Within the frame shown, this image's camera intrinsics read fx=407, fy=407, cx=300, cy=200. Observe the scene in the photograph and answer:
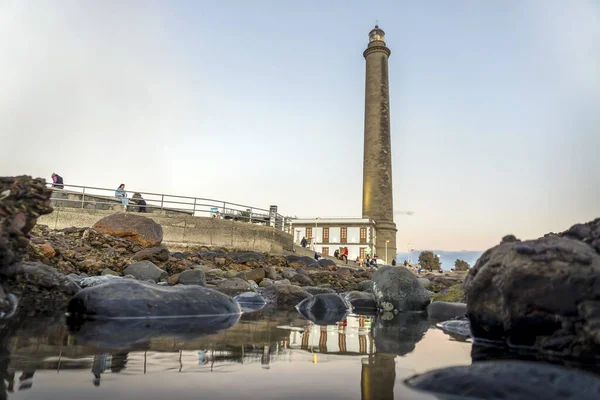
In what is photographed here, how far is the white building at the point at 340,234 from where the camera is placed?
46506 millimetres

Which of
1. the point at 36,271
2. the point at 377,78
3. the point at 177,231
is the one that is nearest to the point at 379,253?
the point at 377,78

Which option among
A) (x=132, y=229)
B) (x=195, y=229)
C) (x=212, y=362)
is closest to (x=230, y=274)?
(x=132, y=229)

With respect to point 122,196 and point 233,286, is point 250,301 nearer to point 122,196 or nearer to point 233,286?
point 233,286

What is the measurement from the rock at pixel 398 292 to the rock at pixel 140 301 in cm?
307

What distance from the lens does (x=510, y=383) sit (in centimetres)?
157

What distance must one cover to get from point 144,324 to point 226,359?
1.57m

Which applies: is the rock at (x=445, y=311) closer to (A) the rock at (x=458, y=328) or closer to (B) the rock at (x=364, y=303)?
(B) the rock at (x=364, y=303)

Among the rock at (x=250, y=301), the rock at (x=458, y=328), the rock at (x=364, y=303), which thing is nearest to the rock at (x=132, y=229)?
the rock at (x=250, y=301)

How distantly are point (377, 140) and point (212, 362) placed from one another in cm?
3754

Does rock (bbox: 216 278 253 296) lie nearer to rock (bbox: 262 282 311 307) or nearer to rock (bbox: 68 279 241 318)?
rock (bbox: 262 282 311 307)

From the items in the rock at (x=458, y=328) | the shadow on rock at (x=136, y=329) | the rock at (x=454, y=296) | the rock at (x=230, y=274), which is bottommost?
the shadow on rock at (x=136, y=329)

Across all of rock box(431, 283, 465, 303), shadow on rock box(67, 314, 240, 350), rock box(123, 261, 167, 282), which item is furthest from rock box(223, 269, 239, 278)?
shadow on rock box(67, 314, 240, 350)

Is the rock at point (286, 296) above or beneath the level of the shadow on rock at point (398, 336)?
above

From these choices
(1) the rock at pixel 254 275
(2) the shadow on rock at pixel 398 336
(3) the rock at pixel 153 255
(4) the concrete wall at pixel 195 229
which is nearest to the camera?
(2) the shadow on rock at pixel 398 336
